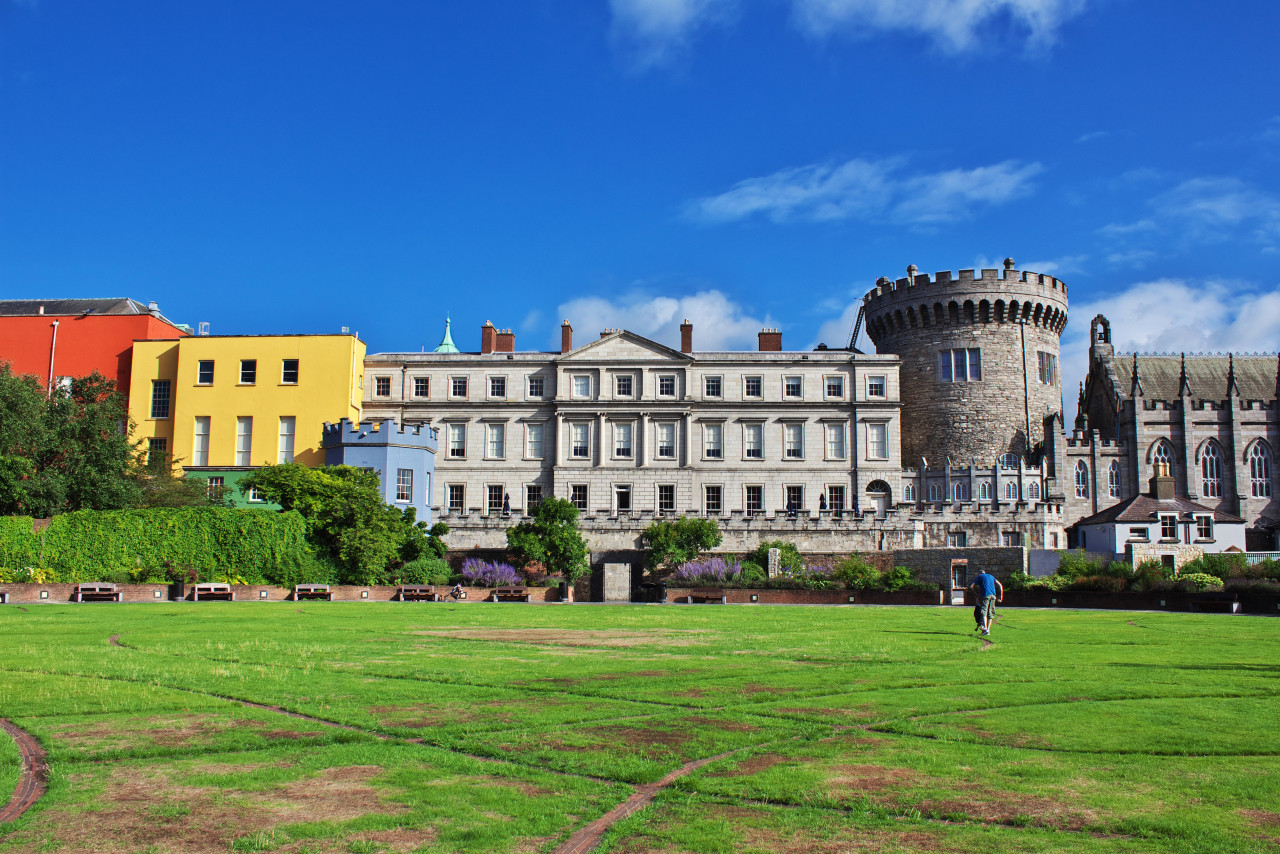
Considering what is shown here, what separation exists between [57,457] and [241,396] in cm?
1245

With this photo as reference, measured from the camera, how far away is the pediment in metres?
59.9

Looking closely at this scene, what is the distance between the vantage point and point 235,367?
55781 millimetres

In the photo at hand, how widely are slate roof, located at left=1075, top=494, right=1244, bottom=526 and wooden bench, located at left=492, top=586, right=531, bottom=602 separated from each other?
29724 mm

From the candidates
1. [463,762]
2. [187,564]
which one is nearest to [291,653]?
[463,762]

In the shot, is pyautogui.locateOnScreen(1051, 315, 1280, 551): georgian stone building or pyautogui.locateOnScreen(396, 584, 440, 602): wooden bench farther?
pyautogui.locateOnScreen(1051, 315, 1280, 551): georgian stone building

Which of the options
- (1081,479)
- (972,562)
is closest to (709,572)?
(972,562)

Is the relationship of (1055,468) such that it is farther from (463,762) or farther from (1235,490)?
(463,762)

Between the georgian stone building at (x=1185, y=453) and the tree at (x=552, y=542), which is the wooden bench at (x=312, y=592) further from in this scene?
the georgian stone building at (x=1185, y=453)

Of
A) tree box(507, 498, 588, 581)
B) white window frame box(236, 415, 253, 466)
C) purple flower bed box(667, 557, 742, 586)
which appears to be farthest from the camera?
white window frame box(236, 415, 253, 466)

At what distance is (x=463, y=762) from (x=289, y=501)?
36.3 metres

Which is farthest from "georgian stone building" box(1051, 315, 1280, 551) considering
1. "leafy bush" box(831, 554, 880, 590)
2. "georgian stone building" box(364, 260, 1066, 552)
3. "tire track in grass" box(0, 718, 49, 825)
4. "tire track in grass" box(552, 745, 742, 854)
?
"tire track in grass" box(0, 718, 49, 825)

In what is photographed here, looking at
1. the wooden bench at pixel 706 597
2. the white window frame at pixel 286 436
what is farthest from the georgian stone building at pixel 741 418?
the wooden bench at pixel 706 597

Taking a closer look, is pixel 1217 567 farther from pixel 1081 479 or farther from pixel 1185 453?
pixel 1185 453

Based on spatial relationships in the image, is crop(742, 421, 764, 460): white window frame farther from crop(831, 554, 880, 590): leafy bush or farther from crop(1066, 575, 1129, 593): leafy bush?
crop(1066, 575, 1129, 593): leafy bush
